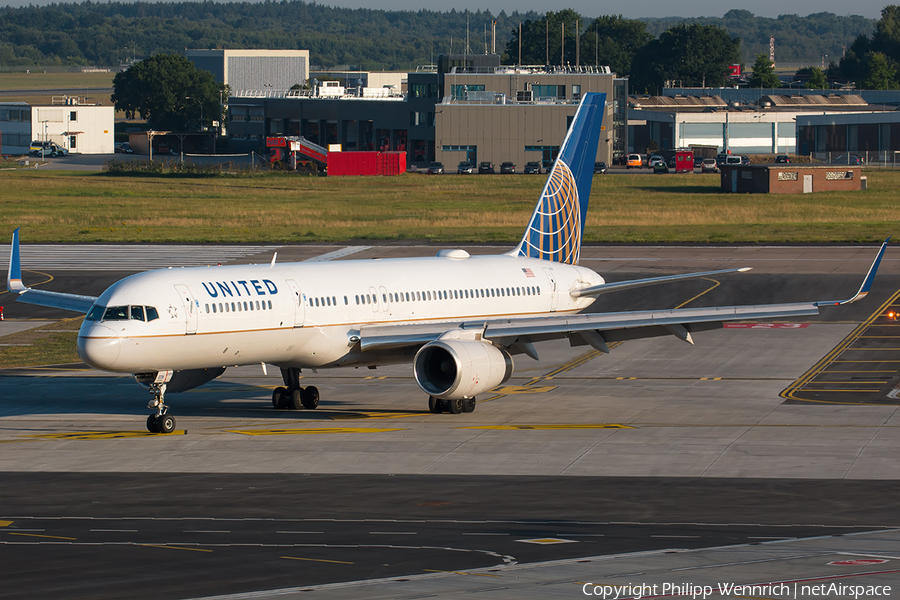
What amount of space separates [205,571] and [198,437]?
16018 millimetres

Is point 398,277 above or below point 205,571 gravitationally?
above

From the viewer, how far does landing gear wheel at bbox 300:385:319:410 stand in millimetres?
→ 42819

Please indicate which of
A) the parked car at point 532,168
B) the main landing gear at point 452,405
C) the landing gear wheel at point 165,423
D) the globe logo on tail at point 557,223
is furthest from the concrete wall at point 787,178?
the landing gear wheel at point 165,423

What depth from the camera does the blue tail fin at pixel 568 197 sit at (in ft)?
165

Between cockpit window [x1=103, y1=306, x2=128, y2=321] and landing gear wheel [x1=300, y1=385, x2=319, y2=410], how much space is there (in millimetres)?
9023

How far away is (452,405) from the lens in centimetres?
4103

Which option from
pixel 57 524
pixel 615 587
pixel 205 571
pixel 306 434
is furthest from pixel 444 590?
pixel 306 434

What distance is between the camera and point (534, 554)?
22594 millimetres

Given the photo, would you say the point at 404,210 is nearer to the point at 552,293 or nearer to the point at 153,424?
the point at 552,293

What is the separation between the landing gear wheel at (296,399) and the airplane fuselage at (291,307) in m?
2.11

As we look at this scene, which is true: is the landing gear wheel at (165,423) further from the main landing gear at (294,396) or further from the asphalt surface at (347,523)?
the main landing gear at (294,396)

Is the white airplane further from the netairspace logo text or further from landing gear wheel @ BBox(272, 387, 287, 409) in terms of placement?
the netairspace logo text

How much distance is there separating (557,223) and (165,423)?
20.7 meters

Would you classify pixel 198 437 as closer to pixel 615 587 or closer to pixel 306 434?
pixel 306 434
